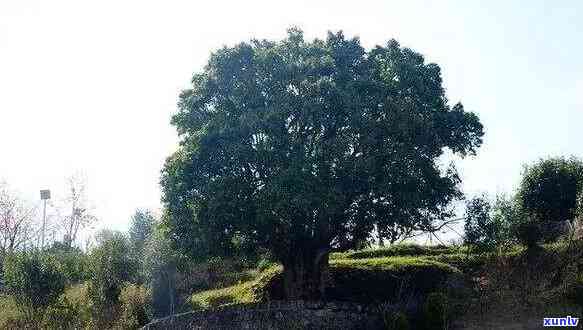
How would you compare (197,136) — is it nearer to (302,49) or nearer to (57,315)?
(302,49)

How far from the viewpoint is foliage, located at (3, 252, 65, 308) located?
23984 mm


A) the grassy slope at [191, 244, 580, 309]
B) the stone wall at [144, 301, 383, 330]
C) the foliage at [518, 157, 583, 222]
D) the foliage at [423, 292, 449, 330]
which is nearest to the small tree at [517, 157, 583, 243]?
the foliage at [518, 157, 583, 222]

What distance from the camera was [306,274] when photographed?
859 inches

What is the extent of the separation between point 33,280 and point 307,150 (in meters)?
13.8

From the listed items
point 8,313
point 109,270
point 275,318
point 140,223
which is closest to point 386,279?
point 275,318

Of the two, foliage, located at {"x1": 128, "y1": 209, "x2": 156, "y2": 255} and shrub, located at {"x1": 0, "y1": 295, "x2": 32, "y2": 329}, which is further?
foliage, located at {"x1": 128, "y1": 209, "x2": 156, "y2": 255}

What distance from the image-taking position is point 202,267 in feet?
106

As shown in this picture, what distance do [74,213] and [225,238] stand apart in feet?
109

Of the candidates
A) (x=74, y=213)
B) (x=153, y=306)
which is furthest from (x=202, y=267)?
(x=74, y=213)

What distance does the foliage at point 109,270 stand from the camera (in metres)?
25.5

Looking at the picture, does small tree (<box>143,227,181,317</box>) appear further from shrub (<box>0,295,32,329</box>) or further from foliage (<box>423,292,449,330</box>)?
foliage (<box>423,292,449,330</box>)

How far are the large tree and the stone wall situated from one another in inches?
85.6

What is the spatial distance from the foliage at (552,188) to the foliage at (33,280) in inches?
937

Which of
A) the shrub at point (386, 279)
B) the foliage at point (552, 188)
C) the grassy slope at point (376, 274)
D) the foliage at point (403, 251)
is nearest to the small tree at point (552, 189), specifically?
the foliage at point (552, 188)
